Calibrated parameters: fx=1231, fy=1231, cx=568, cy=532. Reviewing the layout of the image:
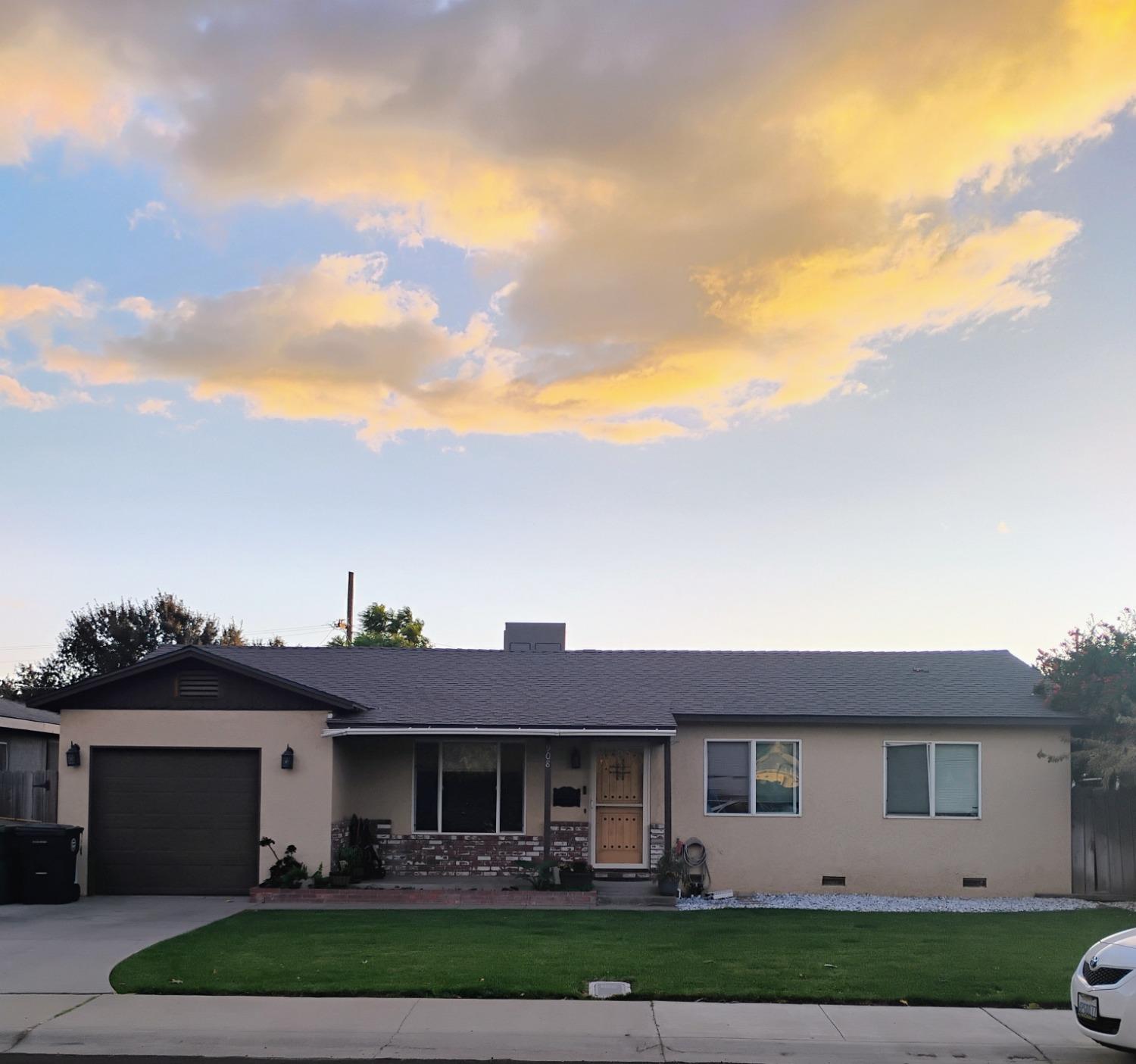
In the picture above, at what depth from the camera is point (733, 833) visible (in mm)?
19203

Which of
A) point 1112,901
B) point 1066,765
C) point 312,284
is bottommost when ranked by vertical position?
point 1112,901

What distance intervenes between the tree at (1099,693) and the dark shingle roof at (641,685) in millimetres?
420

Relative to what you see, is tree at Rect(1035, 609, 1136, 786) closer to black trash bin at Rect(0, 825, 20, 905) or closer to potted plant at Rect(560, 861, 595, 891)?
potted plant at Rect(560, 861, 595, 891)

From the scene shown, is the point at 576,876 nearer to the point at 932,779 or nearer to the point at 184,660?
the point at 932,779

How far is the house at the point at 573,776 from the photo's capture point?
18422mm

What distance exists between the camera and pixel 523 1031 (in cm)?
959

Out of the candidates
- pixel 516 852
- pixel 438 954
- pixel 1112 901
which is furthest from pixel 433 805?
pixel 1112 901

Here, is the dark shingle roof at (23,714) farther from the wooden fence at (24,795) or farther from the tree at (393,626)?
the tree at (393,626)

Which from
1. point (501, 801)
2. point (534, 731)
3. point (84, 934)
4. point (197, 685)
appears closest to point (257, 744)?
point (197, 685)

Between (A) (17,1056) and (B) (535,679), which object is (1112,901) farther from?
(A) (17,1056)

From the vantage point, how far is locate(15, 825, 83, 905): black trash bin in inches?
679

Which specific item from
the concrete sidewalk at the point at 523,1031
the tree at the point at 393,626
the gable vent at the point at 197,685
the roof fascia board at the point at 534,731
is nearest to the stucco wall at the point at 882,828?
the roof fascia board at the point at 534,731

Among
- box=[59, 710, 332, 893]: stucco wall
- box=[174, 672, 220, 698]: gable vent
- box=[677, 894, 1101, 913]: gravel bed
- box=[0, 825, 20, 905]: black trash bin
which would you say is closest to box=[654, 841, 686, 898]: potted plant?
box=[677, 894, 1101, 913]: gravel bed

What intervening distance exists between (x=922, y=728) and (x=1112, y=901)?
12.1 ft
